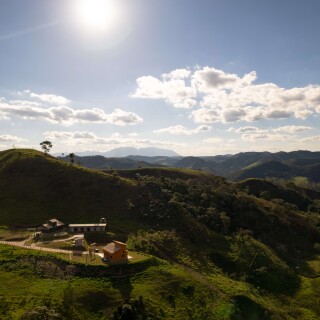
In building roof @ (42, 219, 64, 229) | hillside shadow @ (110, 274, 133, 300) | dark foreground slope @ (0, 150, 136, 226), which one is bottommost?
hillside shadow @ (110, 274, 133, 300)

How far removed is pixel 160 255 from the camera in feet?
228

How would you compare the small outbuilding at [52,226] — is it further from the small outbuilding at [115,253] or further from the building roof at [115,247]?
the building roof at [115,247]

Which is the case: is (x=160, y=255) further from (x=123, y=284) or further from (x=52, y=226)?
(x=52, y=226)

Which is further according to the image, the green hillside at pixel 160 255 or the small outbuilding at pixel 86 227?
the small outbuilding at pixel 86 227

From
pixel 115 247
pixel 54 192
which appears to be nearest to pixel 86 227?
pixel 115 247

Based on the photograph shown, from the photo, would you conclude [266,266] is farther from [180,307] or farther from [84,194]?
[84,194]

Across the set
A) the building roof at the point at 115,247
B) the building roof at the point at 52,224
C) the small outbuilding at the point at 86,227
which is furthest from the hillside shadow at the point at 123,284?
the building roof at the point at 52,224

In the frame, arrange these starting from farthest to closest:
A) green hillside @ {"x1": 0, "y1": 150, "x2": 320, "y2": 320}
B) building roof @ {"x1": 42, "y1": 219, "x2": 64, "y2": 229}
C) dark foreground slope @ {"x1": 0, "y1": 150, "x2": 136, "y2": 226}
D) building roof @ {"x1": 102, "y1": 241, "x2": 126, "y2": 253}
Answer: dark foreground slope @ {"x1": 0, "y1": 150, "x2": 136, "y2": 226} < building roof @ {"x1": 42, "y1": 219, "x2": 64, "y2": 229} < building roof @ {"x1": 102, "y1": 241, "x2": 126, "y2": 253} < green hillside @ {"x1": 0, "y1": 150, "x2": 320, "y2": 320}

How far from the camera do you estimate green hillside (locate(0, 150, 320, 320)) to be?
4769 centimetres

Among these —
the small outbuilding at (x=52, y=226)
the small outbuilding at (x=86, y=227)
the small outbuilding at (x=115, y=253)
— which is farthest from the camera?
the small outbuilding at (x=86, y=227)

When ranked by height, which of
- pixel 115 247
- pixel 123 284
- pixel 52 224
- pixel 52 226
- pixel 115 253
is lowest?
pixel 123 284

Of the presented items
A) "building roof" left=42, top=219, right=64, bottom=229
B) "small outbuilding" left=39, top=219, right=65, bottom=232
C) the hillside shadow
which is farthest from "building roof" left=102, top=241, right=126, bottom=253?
"building roof" left=42, top=219, right=64, bottom=229

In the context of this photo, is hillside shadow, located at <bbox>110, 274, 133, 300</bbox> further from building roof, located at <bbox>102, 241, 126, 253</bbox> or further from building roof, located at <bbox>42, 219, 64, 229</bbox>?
building roof, located at <bbox>42, 219, 64, 229</bbox>

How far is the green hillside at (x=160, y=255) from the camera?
156ft
